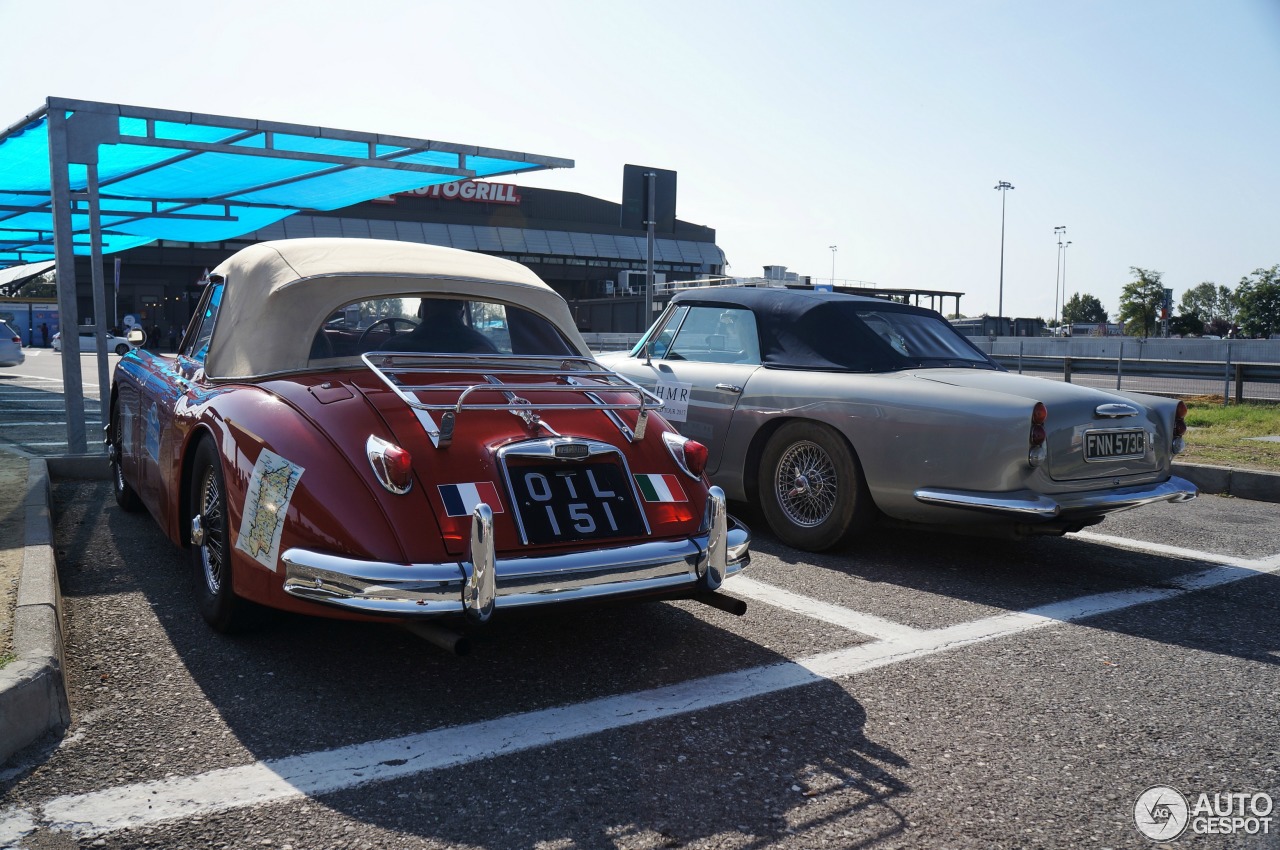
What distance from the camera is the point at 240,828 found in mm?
2518

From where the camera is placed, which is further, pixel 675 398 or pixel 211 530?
pixel 675 398

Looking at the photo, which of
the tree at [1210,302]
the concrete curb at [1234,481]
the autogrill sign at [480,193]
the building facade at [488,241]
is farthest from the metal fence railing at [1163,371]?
the tree at [1210,302]

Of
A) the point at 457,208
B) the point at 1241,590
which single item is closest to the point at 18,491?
the point at 1241,590

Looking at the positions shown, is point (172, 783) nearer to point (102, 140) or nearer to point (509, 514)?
point (509, 514)

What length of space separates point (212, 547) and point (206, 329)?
138cm

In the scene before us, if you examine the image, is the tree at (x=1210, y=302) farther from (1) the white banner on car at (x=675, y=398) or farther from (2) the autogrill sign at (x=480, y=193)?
(1) the white banner on car at (x=675, y=398)

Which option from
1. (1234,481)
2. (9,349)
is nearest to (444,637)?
(1234,481)

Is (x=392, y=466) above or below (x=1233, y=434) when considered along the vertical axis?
above

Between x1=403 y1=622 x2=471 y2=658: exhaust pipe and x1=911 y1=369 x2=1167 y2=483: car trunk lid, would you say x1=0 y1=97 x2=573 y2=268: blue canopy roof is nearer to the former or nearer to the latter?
x1=911 y1=369 x2=1167 y2=483: car trunk lid

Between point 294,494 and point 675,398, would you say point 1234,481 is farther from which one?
point 294,494

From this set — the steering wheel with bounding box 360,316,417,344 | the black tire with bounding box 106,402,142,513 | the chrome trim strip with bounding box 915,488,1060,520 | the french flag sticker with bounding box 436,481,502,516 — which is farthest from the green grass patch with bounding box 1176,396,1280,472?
the black tire with bounding box 106,402,142,513

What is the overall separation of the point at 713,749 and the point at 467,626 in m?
0.90

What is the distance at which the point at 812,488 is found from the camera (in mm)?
5738

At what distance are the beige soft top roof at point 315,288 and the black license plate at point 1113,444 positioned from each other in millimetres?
2603
